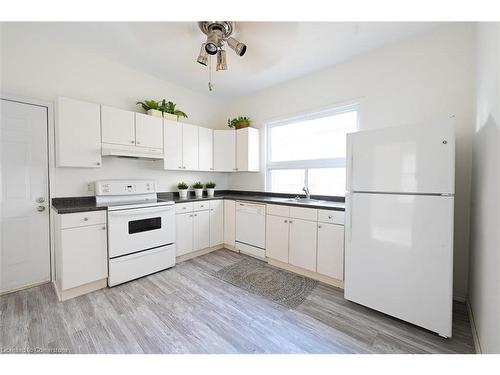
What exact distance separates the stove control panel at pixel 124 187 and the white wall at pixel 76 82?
25cm

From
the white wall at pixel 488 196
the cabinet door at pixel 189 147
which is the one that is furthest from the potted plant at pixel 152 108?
the white wall at pixel 488 196

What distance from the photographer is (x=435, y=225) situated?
1.42 metres

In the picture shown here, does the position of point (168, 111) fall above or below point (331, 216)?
above

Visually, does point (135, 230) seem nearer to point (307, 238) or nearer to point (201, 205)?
point (201, 205)

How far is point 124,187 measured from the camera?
2.53 m

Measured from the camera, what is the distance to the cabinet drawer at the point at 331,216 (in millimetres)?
2078

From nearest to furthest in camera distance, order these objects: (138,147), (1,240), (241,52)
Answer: (241,52) → (1,240) → (138,147)

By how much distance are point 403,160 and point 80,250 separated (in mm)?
3051

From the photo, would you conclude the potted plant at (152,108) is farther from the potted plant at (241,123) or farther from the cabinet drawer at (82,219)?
the cabinet drawer at (82,219)

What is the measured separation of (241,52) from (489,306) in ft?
8.27

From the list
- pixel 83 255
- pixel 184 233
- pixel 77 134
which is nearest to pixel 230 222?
pixel 184 233

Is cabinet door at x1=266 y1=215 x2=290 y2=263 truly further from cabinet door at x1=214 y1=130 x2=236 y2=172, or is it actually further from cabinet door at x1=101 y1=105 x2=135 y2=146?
cabinet door at x1=101 y1=105 x2=135 y2=146
